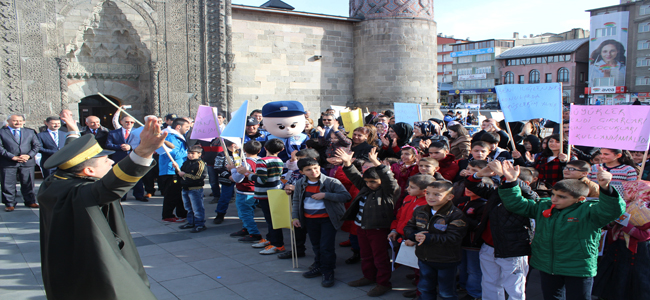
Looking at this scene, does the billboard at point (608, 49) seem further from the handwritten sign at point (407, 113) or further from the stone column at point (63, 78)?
the stone column at point (63, 78)

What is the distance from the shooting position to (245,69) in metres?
16.8

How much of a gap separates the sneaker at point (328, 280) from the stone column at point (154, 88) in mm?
11221

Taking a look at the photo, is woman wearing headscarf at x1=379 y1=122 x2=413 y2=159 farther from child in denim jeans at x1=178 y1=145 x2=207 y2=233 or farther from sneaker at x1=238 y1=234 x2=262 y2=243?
child in denim jeans at x1=178 y1=145 x2=207 y2=233

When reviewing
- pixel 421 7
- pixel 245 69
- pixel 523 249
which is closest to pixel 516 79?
pixel 421 7

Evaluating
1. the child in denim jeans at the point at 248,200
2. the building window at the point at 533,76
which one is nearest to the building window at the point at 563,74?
the building window at the point at 533,76

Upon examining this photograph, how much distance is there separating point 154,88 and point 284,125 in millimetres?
8987

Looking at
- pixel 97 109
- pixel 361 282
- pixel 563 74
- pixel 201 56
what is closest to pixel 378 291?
pixel 361 282

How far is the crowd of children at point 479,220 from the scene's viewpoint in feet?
12.0

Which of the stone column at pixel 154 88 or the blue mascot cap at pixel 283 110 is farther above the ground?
the stone column at pixel 154 88

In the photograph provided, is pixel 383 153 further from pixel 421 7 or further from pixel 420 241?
pixel 421 7

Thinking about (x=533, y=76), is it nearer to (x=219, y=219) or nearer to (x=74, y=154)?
(x=219, y=219)

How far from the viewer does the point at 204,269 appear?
5547 millimetres

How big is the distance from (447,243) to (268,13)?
14602 mm

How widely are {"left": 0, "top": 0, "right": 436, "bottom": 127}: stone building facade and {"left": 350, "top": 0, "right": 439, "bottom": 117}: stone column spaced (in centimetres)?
4
